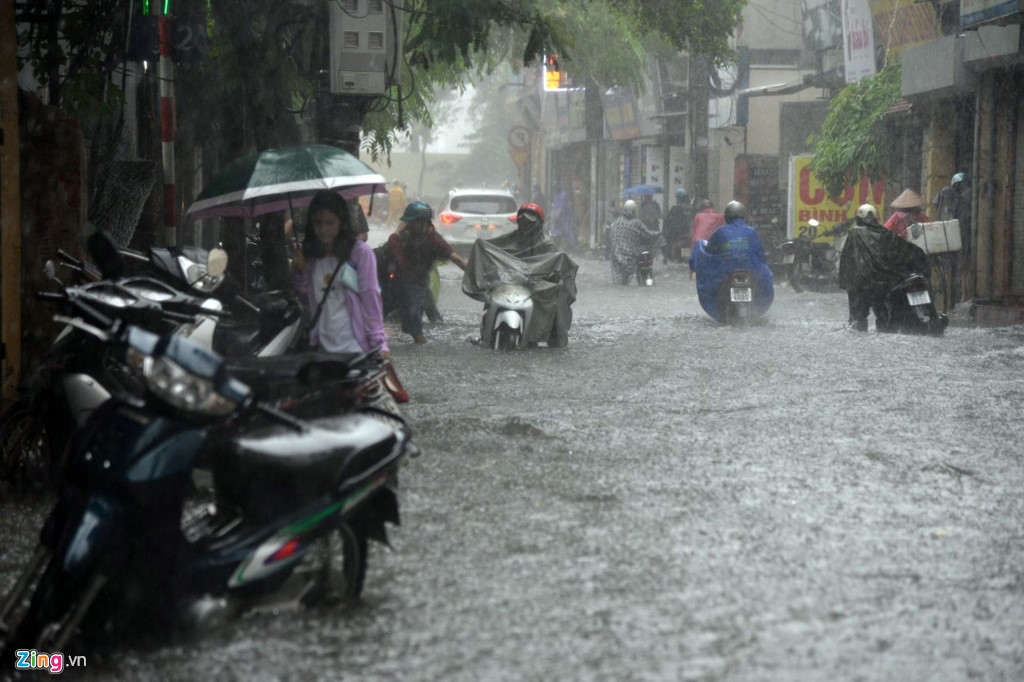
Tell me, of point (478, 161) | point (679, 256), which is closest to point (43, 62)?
point (679, 256)

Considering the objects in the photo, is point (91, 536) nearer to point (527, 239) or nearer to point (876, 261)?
point (527, 239)

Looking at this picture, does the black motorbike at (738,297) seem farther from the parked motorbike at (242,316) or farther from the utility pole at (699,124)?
the utility pole at (699,124)

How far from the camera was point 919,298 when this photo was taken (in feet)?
50.7

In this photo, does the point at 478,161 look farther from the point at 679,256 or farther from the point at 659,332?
the point at 659,332

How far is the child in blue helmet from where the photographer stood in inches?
587

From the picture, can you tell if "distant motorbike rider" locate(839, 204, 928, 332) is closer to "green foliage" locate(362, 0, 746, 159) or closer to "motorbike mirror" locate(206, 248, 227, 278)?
"green foliage" locate(362, 0, 746, 159)

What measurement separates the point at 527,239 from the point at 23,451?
29.2 feet

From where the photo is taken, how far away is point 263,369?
18.0ft

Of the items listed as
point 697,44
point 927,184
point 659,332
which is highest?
point 697,44

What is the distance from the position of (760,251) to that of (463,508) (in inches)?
454

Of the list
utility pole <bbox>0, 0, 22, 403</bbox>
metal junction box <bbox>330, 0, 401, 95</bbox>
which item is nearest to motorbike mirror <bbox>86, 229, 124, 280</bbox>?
utility pole <bbox>0, 0, 22, 403</bbox>

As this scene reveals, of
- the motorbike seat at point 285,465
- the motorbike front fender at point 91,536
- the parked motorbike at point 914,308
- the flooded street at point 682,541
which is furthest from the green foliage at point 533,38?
the motorbike front fender at point 91,536

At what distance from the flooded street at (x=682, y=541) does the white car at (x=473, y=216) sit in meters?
18.7

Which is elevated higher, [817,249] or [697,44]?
[697,44]
